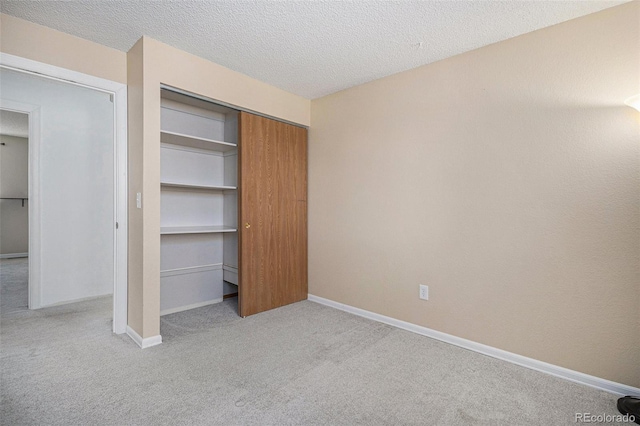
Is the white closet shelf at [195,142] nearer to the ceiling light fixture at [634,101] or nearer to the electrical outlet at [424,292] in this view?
the electrical outlet at [424,292]

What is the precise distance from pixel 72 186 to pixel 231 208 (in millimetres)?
1908

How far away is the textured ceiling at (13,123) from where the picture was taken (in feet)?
14.7

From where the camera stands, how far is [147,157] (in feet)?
7.61

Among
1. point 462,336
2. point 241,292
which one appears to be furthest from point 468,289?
point 241,292

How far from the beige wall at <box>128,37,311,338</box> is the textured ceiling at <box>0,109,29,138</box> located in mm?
3252

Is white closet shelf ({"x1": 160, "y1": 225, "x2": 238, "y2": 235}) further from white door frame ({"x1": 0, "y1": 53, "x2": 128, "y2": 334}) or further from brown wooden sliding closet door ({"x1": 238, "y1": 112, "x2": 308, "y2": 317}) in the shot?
white door frame ({"x1": 0, "y1": 53, "x2": 128, "y2": 334})

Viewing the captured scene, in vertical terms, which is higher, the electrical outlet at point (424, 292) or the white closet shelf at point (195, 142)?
the white closet shelf at point (195, 142)

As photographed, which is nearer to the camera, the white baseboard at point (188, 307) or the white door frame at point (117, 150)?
the white door frame at point (117, 150)

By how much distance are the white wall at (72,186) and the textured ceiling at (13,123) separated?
135 cm

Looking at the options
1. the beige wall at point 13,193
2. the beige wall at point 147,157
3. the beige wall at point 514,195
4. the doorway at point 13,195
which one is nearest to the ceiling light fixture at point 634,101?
the beige wall at point 514,195

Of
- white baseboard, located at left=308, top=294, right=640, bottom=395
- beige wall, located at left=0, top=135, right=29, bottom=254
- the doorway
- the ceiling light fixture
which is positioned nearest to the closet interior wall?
white baseboard, located at left=308, top=294, right=640, bottom=395

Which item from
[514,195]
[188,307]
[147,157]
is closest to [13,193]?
[188,307]

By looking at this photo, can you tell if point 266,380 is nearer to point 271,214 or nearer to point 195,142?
point 271,214

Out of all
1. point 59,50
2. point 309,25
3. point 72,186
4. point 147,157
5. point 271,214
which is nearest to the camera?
point 309,25
